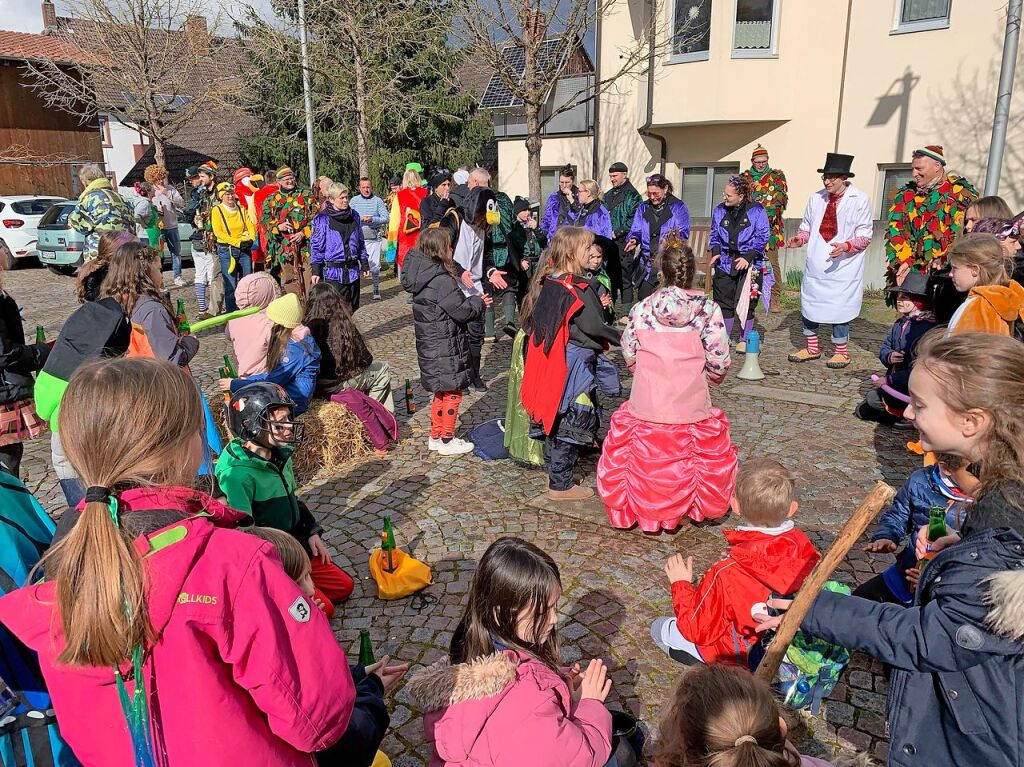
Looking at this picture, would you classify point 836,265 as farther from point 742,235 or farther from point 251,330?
point 251,330

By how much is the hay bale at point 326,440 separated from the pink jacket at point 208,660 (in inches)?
178

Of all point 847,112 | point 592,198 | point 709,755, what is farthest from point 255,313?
point 847,112

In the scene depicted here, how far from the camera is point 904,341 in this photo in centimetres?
626

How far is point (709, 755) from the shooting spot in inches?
72.0

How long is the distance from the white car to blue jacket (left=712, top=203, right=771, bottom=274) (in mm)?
16143

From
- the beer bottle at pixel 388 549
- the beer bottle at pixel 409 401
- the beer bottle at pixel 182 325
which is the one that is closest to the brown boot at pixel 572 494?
the beer bottle at pixel 388 549

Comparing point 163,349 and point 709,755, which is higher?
point 163,349

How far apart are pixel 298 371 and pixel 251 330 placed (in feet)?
1.60

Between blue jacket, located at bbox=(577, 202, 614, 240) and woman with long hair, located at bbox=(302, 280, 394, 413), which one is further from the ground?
blue jacket, located at bbox=(577, 202, 614, 240)

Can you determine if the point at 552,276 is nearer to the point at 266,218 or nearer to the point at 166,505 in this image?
the point at 166,505

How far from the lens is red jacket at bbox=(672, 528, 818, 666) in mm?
3090

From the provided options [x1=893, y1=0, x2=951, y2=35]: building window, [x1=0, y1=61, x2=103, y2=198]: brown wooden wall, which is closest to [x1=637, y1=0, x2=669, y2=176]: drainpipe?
[x1=893, y1=0, x2=951, y2=35]: building window

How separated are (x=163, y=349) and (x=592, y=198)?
22.9 ft

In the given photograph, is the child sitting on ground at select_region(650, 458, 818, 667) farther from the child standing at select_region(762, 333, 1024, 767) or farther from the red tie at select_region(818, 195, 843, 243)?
the red tie at select_region(818, 195, 843, 243)
